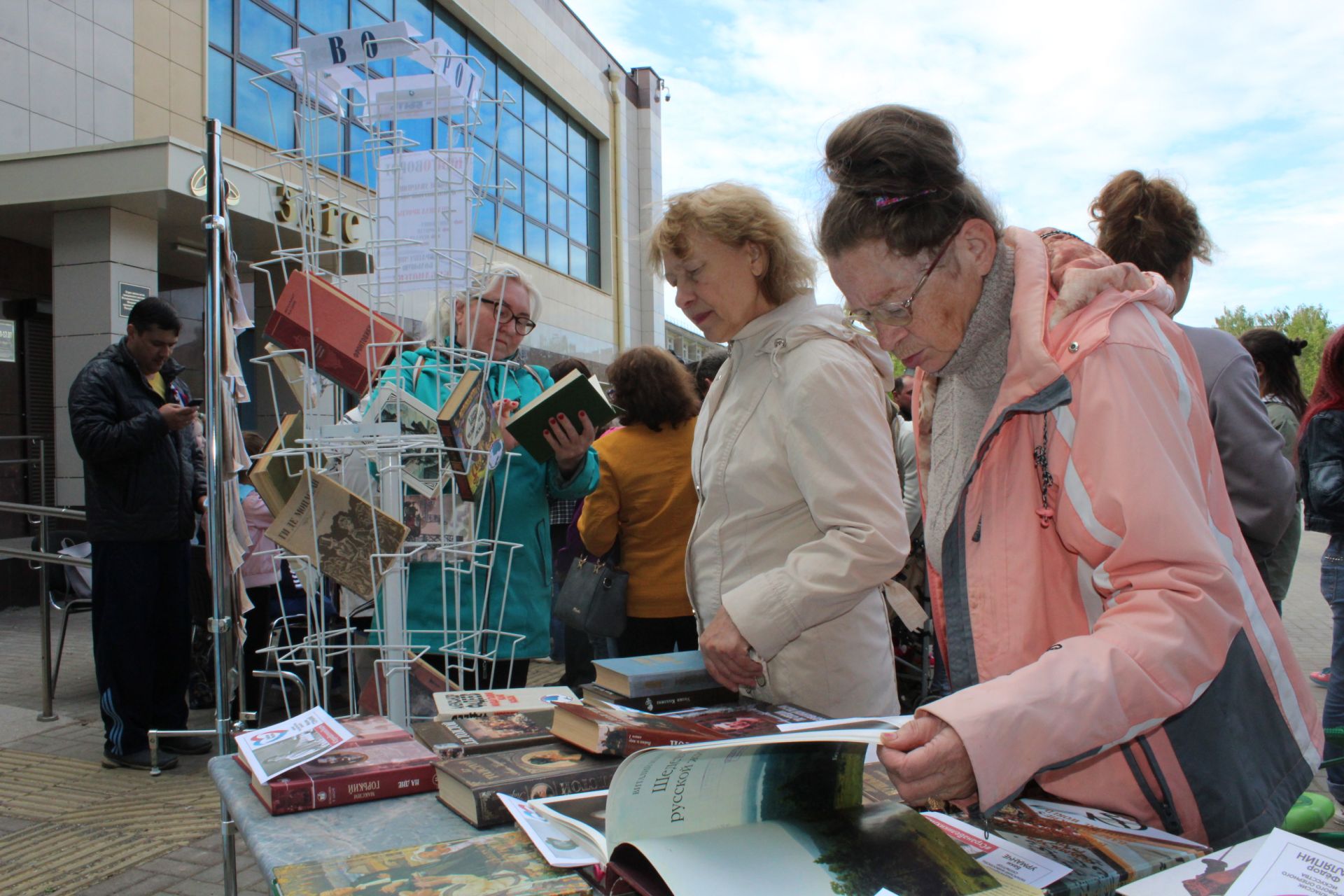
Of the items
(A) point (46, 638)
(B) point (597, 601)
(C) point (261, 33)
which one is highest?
(C) point (261, 33)

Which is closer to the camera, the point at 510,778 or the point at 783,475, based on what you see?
the point at 510,778

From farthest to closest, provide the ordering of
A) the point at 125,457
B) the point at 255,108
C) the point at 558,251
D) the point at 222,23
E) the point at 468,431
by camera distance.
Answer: the point at 558,251 < the point at 255,108 < the point at 222,23 < the point at 125,457 < the point at 468,431

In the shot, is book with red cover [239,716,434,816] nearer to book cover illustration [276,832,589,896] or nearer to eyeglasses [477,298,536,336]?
book cover illustration [276,832,589,896]

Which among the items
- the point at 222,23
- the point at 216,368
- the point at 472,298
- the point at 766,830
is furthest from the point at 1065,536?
the point at 222,23

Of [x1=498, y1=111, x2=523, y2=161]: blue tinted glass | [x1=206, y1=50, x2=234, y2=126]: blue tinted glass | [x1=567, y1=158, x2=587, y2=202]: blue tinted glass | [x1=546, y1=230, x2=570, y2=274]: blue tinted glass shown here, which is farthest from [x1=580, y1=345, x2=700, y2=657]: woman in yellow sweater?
[x1=567, y1=158, x2=587, y2=202]: blue tinted glass

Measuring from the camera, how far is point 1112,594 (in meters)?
1.04

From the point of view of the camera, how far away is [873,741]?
91cm

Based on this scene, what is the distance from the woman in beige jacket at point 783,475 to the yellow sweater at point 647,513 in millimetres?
1270

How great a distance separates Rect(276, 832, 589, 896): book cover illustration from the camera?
91cm

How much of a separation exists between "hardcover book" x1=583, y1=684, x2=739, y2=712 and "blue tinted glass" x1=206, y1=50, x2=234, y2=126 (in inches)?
399

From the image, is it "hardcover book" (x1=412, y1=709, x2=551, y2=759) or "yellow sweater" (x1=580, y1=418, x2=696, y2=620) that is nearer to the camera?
"hardcover book" (x1=412, y1=709, x2=551, y2=759)

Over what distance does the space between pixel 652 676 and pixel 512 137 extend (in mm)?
17443

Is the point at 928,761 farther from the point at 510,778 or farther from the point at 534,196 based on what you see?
the point at 534,196

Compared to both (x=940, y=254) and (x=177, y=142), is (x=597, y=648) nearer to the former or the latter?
(x=940, y=254)
